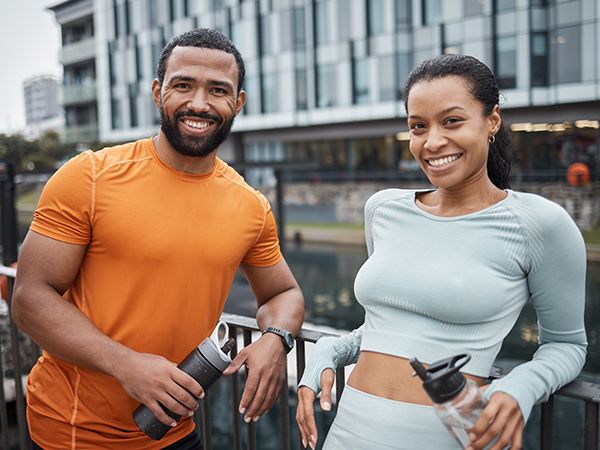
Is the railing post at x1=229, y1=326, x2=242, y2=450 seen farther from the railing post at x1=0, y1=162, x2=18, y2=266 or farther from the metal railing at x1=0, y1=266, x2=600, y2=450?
the railing post at x1=0, y1=162, x2=18, y2=266

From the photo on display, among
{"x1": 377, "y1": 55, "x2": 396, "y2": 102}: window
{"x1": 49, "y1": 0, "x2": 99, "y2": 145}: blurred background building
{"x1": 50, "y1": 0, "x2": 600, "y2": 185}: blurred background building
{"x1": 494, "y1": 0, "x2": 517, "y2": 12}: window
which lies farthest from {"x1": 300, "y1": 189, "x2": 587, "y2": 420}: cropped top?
{"x1": 49, "y1": 0, "x2": 99, "y2": 145}: blurred background building

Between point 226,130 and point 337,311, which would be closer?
point 226,130

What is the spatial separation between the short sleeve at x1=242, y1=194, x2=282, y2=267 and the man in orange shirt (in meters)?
0.07

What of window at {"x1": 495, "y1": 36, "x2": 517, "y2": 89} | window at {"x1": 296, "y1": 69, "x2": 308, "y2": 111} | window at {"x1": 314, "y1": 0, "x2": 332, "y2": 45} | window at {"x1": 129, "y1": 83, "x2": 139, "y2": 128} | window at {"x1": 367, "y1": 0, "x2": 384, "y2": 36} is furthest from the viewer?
window at {"x1": 129, "y1": 83, "x2": 139, "y2": 128}

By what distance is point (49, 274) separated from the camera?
2031 millimetres

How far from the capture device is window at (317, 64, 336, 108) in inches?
1277

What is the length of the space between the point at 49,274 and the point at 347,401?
100 cm

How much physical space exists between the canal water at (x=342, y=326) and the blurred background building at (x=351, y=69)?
6.45m

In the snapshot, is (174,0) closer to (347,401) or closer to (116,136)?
(116,136)

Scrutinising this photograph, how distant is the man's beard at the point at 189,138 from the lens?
7.21 feet

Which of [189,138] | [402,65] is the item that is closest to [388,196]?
[189,138]

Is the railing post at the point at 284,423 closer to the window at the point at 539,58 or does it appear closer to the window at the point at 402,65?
the window at the point at 539,58

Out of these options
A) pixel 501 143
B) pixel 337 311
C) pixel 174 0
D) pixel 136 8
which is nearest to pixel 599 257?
pixel 337 311

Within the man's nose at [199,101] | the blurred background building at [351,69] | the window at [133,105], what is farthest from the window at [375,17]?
the man's nose at [199,101]
